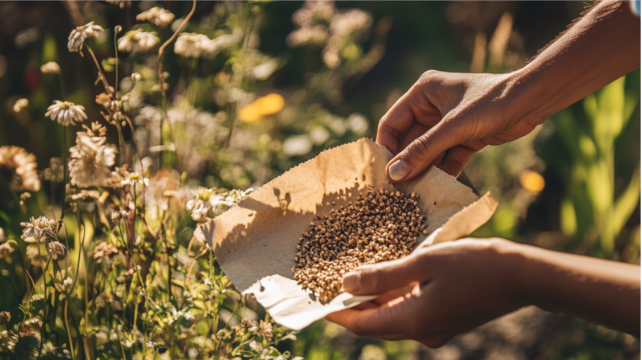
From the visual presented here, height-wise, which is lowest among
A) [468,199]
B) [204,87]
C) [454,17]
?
[468,199]

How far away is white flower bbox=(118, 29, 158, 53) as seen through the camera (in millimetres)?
1079

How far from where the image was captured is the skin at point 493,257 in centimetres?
87

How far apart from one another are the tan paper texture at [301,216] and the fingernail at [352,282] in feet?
0.12

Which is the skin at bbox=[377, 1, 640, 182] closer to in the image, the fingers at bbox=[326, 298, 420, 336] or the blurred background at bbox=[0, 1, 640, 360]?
the fingers at bbox=[326, 298, 420, 336]

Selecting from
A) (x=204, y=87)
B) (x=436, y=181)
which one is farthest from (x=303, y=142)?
(x=436, y=181)

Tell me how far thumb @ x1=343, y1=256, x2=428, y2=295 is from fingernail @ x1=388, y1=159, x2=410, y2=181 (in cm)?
36

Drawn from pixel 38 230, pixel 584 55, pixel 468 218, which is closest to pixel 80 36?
pixel 38 230

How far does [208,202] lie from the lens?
40.6 inches

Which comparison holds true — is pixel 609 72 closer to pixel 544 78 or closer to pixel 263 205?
pixel 544 78

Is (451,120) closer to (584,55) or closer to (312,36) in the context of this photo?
(584,55)

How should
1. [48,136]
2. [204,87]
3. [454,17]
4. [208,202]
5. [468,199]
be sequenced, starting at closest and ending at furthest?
[208,202]
[468,199]
[48,136]
[204,87]
[454,17]

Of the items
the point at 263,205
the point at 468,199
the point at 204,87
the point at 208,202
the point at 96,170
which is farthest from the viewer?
the point at 204,87

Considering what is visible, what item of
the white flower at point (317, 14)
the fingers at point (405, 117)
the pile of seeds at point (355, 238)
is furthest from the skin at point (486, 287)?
the white flower at point (317, 14)

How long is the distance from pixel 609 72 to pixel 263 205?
45.4 inches
